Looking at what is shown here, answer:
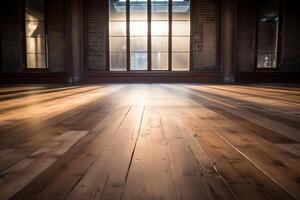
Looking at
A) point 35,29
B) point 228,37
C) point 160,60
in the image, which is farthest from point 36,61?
point 228,37

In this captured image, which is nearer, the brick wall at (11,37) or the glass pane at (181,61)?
the brick wall at (11,37)

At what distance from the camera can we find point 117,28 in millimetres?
10094

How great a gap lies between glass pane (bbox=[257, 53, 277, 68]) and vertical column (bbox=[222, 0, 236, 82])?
0.94m

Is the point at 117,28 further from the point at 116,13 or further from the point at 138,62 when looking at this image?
the point at 138,62

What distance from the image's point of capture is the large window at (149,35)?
32.9ft

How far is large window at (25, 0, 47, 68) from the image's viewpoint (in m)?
9.98

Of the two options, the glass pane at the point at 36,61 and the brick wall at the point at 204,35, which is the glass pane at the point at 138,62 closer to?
the brick wall at the point at 204,35

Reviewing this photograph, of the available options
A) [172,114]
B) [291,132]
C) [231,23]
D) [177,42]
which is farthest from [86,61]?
[291,132]

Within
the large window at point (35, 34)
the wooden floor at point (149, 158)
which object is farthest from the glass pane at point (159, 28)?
the wooden floor at point (149, 158)

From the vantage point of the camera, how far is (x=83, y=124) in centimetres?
249

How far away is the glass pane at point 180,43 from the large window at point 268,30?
80.9 inches

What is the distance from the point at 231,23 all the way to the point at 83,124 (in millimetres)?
7904

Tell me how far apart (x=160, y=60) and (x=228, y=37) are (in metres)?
2.07

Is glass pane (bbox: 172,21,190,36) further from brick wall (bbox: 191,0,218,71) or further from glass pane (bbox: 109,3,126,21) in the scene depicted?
glass pane (bbox: 109,3,126,21)
